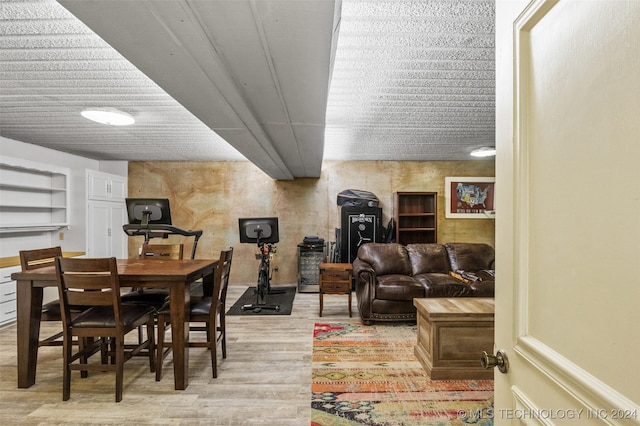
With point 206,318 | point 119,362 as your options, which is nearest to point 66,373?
point 119,362

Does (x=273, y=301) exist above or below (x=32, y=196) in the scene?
below

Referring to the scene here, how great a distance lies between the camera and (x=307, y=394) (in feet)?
7.72

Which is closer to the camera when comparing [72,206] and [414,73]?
[414,73]

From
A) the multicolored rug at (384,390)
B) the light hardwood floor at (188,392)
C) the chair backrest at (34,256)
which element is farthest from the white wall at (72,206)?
the multicolored rug at (384,390)

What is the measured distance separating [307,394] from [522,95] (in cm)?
234

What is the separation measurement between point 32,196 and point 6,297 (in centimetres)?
164

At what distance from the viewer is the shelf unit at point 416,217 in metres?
5.86

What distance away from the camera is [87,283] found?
2199mm

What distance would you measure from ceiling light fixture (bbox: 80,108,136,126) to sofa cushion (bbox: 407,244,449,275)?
3.94m

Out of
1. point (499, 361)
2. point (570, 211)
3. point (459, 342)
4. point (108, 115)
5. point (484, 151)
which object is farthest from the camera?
point (484, 151)

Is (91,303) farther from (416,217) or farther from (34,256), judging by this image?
(416,217)

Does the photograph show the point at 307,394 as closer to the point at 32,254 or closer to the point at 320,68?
the point at 320,68

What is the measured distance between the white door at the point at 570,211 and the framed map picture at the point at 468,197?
18.2ft

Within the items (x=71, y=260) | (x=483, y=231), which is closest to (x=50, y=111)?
(x=71, y=260)
